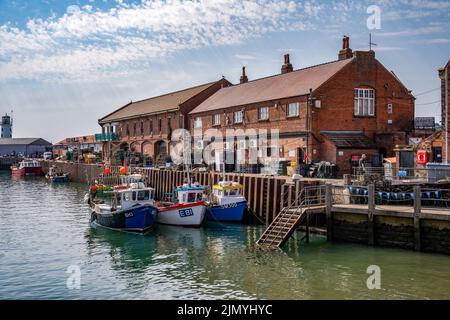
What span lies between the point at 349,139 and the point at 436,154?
899 cm

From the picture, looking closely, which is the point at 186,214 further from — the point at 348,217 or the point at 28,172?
the point at 28,172

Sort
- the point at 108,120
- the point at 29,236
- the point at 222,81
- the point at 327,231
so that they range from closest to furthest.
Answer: the point at 327,231
the point at 29,236
the point at 222,81
the point at 108,120

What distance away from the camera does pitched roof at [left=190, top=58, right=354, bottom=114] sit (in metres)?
41.5

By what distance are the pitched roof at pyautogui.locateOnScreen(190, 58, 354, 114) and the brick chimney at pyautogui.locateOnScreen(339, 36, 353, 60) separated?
0.81m

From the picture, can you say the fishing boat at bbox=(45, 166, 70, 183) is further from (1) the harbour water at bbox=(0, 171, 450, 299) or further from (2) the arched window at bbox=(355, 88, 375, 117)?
(2) the arched window at bbox=(355, 88, 375, 117)

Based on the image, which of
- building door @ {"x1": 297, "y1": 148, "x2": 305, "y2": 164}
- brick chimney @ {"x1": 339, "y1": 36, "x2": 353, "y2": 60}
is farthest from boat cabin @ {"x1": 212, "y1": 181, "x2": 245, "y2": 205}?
brick chimney @ {"x1": 339, "y1": 36, "x2": 353, "y2": 60}

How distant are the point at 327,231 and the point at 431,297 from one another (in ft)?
29.7

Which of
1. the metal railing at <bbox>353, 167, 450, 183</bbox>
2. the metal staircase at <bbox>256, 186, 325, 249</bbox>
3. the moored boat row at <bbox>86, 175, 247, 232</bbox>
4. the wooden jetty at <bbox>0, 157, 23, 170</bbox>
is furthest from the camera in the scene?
the wooden jetty at <bbox>0, 157, 23, 170</bbox>

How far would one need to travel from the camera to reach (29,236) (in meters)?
29.7

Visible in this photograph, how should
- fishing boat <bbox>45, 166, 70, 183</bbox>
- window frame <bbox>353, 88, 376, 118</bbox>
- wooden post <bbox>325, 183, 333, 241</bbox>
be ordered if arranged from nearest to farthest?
1. wooden post <bbox>325, 183, 333, 241</bbox>
2. window frame <bbox>353, 88, 376, 118</bbox>
3. fishing boat <bbox>45, 166, 70, 183</bbox>
